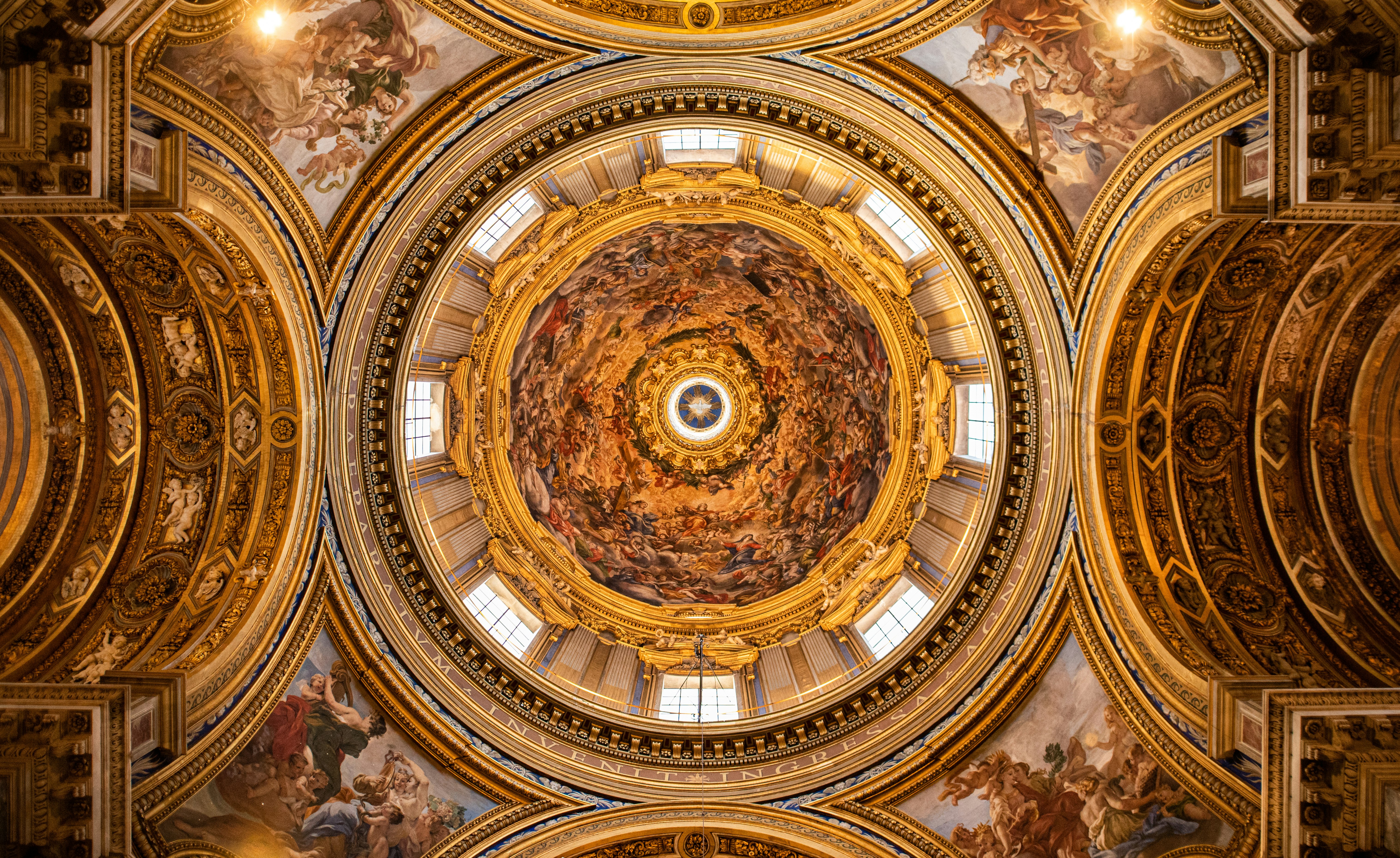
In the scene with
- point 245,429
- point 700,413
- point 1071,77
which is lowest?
point 245,429

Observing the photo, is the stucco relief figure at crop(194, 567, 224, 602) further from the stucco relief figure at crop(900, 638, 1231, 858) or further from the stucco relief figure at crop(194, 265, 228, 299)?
the stucco relief figure at crop(900, 638, 1231, 858)

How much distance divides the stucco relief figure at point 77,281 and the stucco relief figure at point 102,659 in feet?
20.2

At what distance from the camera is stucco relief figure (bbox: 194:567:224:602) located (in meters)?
15.3

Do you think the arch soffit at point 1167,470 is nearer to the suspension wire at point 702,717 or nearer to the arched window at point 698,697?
the suspension wire at point 702,717

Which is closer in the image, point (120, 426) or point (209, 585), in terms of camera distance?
point (120, 426)

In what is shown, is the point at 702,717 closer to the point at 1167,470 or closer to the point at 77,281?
the point at 1167,470

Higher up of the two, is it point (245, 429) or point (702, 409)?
point (702, 409)

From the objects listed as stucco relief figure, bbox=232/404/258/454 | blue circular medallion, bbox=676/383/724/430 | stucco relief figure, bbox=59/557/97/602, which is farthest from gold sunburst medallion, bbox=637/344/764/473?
stucco relief figure, bbox=59/557/97/602

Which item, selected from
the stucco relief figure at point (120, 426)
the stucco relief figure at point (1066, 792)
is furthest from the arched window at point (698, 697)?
the stucco relief figure at point (120, 426)

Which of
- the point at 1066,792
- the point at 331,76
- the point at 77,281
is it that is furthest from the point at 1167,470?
the point at 77,281

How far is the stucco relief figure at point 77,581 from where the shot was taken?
1438 centimetres

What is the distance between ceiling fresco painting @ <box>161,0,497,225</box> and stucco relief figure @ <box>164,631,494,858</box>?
9.86m

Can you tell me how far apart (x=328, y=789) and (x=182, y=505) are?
652 centimetres

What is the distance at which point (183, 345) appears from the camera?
602 inches
